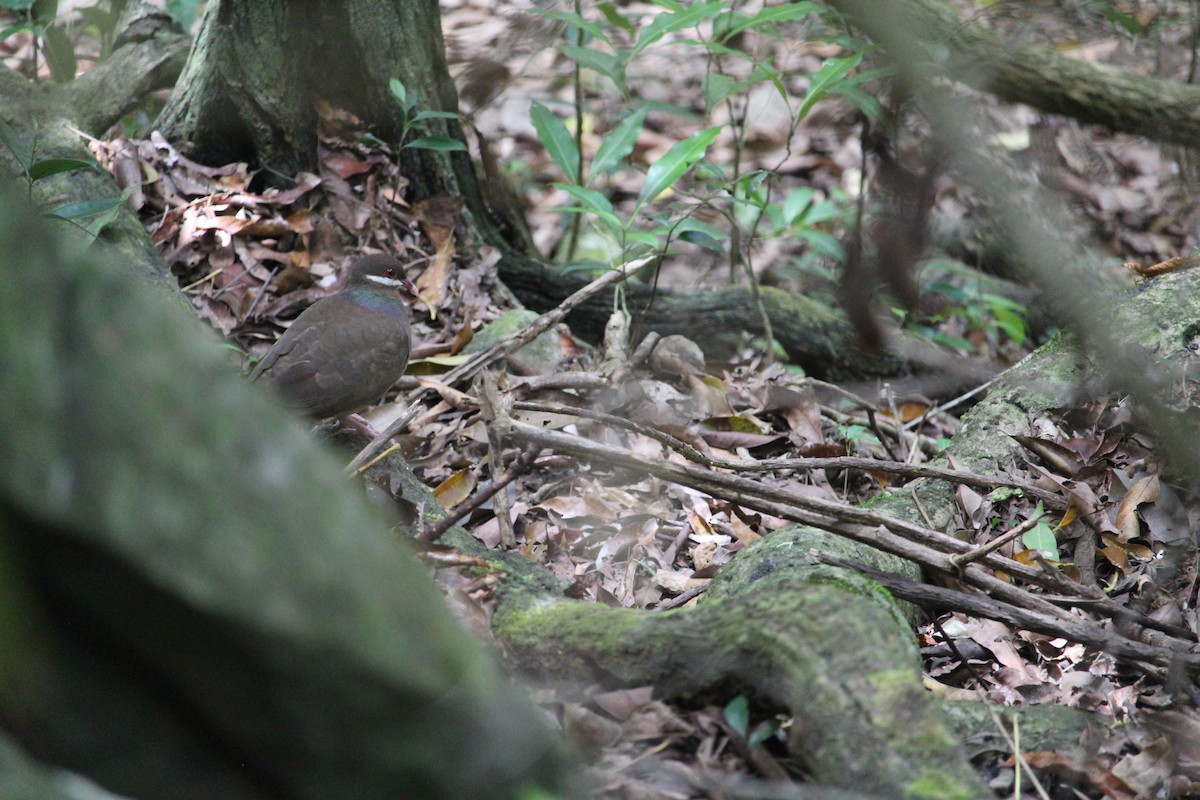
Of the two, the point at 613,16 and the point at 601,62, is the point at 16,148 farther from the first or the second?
the point at 613,16

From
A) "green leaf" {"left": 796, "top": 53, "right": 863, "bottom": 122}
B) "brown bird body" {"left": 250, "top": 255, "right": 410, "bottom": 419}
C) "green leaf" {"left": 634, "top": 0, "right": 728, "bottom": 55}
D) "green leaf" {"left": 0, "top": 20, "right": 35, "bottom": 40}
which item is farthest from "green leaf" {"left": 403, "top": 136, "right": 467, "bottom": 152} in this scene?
"green leaf" {"left": 0, "top": 20, "right": 35, "bottom": 40}

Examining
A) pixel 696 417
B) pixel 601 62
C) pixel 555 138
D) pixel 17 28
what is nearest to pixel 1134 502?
pixel 696 417

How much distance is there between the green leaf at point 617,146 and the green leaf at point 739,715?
3342 mm

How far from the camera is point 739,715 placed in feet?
7.70

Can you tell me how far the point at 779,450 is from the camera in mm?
4770

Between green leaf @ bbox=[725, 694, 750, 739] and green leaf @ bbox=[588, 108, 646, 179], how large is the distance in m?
3.34


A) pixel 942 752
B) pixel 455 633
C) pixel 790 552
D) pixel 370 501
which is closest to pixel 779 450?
pixel 790 552

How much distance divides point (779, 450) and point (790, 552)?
1563 millimetres

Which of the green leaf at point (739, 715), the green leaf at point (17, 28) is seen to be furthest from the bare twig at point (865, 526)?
the green leaf at point (17, 28)

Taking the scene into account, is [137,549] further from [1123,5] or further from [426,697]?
[1123,5]

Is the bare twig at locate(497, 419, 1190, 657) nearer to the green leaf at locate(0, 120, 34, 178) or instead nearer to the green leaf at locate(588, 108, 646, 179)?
the green leaf at locate(0, 120, 34, 178)

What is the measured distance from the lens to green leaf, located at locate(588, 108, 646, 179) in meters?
5.21

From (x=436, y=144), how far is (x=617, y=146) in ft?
3.14

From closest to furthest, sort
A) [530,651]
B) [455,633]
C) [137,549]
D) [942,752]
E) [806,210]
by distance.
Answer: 1. [137,549]
2. [455,633]
3. [942,752]
4. [530,651]
5. [806,210]
